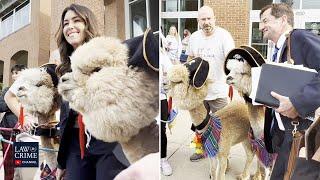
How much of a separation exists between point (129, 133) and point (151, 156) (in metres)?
0.07

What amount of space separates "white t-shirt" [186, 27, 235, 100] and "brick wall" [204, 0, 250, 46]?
0.13 ft

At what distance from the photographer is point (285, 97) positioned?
1.13 m

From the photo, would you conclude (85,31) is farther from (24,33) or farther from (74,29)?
(24,33)

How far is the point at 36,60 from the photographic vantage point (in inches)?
39.2

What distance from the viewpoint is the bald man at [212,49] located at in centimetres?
143

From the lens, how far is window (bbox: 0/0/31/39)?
989mm

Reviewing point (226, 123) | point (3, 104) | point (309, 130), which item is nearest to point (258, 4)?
point (309, 130)

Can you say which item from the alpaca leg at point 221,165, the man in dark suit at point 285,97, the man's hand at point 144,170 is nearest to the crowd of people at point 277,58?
the man in dark suit at point 285,97

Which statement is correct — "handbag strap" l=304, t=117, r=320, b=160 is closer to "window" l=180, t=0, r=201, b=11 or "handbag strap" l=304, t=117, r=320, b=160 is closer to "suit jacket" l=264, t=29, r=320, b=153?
"suit jacket" l=264, t=29, r=320, b=153

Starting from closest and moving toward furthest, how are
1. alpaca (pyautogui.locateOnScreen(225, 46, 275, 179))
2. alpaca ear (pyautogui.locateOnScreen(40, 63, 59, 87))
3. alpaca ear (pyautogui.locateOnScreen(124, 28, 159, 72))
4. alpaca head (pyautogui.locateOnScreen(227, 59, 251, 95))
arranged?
alpaca ear (pyautogui.locateOnScreen(124, 28, 159, 72))
alpaca ear (pyautogui.locateOnScreen(40, 63, 59, 87))
alpaca (pyautogui.locateOnScreen(225, 46, 275, 179))
alpaca head (pyautogui.locateOnScreen(227, 59, 251, 95))

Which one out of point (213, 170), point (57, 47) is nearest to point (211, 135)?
point (213, 170)

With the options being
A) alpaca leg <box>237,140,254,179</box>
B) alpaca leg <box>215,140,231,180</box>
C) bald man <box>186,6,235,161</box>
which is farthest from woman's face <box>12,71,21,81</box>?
alpaca leg <box>237,140,254,179</box>

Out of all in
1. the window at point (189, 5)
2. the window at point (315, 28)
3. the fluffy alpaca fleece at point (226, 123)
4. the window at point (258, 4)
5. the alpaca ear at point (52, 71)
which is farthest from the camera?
the fluffy alpaca fleece at point (226, 123)

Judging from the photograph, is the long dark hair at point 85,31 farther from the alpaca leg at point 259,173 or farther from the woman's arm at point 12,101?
the alpaca leg at point 259,173
